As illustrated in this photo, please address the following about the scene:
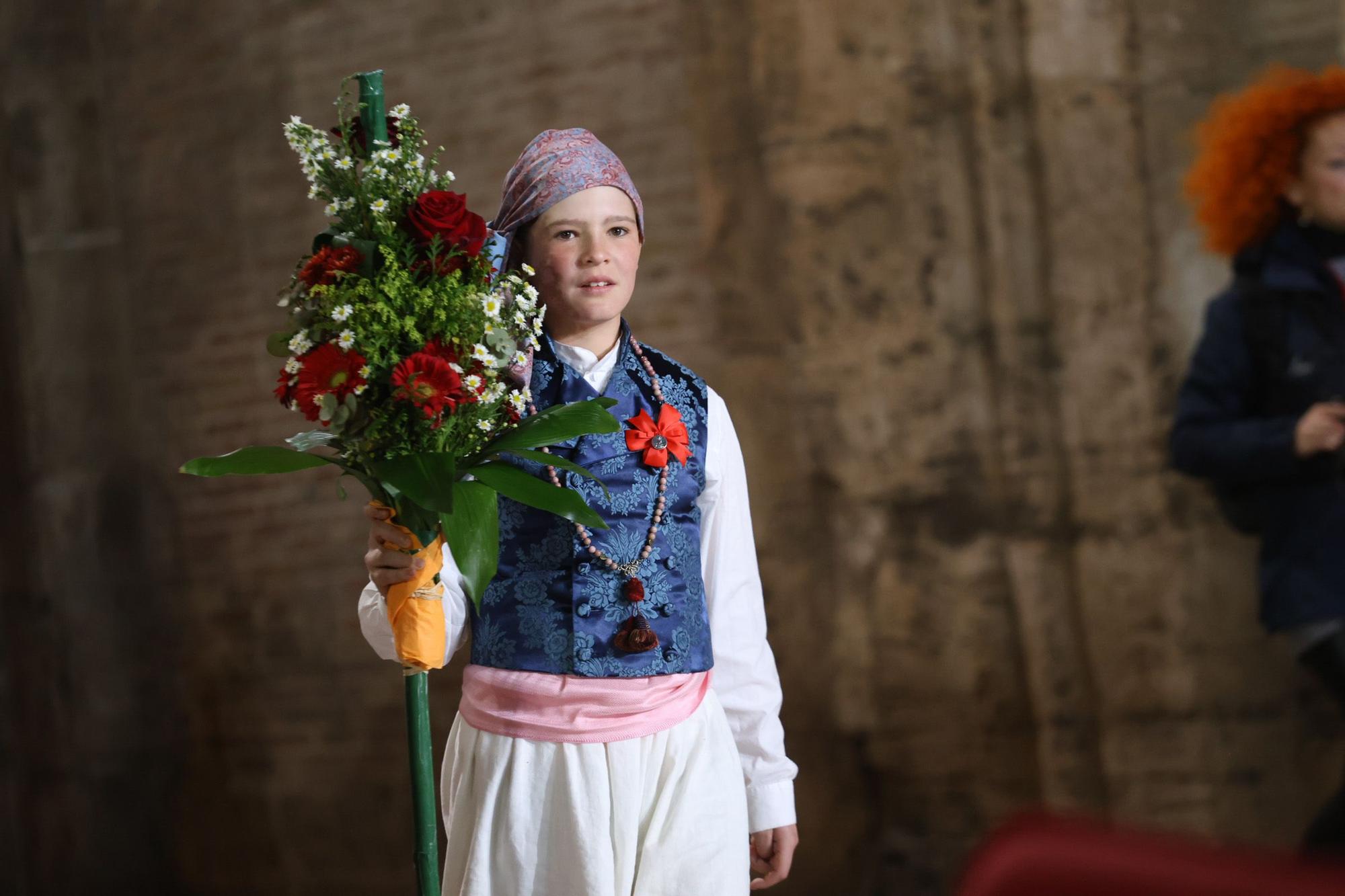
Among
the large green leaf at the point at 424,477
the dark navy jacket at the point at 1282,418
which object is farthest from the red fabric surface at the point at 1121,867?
the dark navy jacket at the point at 1282,418

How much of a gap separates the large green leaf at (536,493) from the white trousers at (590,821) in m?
0.33

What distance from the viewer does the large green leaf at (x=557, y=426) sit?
163 centimetres

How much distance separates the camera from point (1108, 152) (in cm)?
330

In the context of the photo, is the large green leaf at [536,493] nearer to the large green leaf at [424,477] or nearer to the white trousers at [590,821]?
the large green leaf at [424,477]

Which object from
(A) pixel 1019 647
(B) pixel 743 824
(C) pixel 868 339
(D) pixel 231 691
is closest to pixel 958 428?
(C) pixel 868 339

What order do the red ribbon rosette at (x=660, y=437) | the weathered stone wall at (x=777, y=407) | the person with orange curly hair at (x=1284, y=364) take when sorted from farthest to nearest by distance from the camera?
the weathered stone wall at (x=777, y=407) → the person with orange curly hair at (x=1284, y=364) → the red ribbon rosette at (x=660, y=437)

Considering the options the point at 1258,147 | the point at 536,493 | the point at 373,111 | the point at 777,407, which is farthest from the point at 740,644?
the point at 1258,147

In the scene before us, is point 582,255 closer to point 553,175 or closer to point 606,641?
point 553,175

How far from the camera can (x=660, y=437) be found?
184 cm

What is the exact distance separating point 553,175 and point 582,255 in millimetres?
120

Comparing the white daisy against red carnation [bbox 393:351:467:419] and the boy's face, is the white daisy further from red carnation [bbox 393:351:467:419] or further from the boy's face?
the boy's face

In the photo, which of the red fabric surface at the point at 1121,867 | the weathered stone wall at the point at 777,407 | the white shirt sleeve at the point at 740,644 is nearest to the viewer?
the red fabric surface at the point at 1121,867

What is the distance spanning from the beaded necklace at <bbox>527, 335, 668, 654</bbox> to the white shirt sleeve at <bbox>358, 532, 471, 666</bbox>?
0.59 feet

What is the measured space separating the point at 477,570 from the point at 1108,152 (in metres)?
2.38
